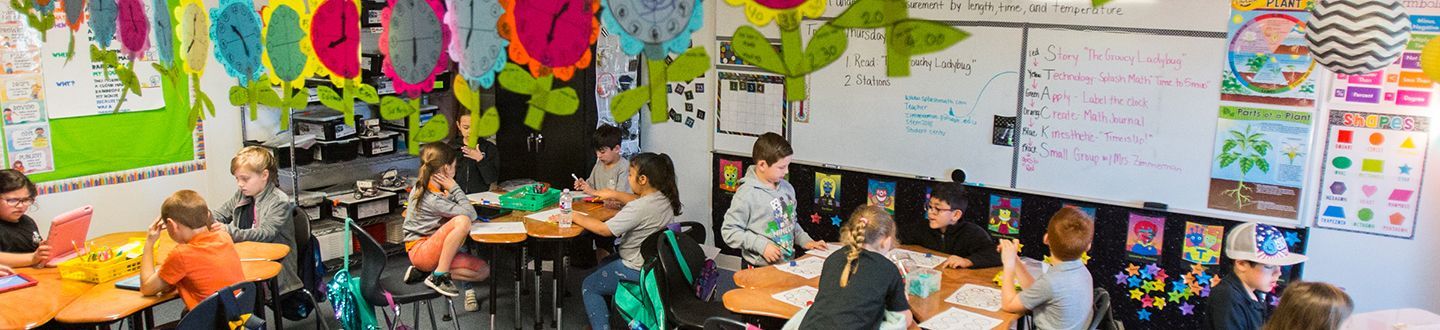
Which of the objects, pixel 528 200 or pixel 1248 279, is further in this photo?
pixel 528 200

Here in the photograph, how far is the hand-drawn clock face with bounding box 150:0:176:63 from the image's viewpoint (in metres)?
5.97

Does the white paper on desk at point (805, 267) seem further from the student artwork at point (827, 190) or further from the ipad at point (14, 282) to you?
the ipad at point (14, 282)

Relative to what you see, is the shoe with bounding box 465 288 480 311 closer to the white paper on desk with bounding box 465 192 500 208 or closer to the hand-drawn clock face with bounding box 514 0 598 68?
the white paper on desk with bounding box 465 192 500 208

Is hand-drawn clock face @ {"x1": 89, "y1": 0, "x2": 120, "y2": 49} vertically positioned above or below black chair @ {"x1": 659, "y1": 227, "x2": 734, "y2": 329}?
above

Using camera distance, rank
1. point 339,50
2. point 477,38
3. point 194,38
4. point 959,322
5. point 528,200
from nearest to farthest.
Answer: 1. point 959,322
2. point 477,38
3. point 339,50
4. point 528,200
5. point 194,38

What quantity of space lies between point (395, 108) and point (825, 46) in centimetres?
251

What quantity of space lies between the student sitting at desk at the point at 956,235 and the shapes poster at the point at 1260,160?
3.95 ft

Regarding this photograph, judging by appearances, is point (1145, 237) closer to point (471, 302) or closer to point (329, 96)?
point (471, 302)

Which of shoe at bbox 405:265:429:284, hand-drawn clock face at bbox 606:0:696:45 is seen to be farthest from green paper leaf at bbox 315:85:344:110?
hand-drawn clock face at bbox 606:0:696:45

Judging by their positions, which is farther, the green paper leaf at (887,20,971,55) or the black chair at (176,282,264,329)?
the green paper leaf at (887,20,971,55)

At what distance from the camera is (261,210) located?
487 centimetres

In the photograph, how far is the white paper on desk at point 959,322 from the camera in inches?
139

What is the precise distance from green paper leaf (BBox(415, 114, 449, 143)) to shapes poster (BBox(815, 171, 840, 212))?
7.17 feet

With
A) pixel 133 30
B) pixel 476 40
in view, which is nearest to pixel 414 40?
pixel 476 40
